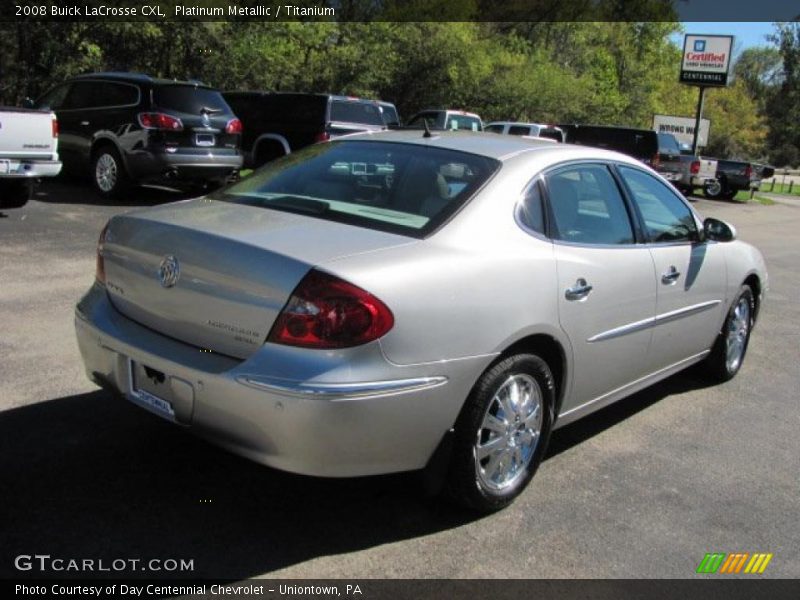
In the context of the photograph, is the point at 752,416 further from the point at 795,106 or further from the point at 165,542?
the point at 795,106

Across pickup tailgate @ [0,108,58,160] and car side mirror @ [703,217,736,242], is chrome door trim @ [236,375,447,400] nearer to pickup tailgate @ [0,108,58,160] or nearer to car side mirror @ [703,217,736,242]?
car side mirror @ [703,217,736,242]

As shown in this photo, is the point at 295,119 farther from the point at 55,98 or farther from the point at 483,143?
the point at 483,143

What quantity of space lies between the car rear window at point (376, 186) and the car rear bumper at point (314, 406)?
2.19 ft

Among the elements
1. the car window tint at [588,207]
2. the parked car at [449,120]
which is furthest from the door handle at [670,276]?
the parked car at [449,120]

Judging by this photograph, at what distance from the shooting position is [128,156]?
11.5 meters

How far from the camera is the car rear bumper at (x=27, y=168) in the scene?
9094 millimetres

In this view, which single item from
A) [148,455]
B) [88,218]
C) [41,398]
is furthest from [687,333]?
[88,218]

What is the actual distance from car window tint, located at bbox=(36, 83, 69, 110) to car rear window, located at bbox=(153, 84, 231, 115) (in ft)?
6.43

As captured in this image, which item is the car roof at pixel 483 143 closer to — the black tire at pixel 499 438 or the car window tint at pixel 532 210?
the car window tint at pixel 532 210

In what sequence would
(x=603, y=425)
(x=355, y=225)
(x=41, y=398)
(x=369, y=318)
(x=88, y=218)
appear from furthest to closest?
1. (x=88, y=218)
2. (x=603, y=425)
3. (x=41, y=398)
4. (x=355, y=225)
5. (x=369, y=318)

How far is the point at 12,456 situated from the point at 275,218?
1644 millimetres

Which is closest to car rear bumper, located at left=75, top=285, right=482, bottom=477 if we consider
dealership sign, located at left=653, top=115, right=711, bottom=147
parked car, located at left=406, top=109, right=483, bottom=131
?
parked car, located at left=406, top=109, right=483, bottom=131

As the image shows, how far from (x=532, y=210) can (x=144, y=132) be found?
8.84 m

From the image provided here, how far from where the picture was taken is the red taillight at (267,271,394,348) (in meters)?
2.87
